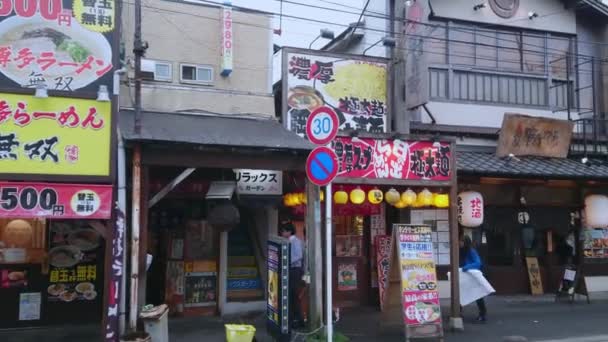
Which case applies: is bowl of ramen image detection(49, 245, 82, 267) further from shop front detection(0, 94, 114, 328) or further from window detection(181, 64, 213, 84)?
window detection(181, 64, 213, 84)

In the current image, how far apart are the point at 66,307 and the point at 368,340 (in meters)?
6.00

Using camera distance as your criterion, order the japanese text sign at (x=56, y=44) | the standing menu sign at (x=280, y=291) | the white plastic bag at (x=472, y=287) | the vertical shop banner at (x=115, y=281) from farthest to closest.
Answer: the white plastic bag at (x=472, y=287) → the standing menu sign at (x=280, y=291) → the japanese text sign at (x=56, y=44) → the vertical shop banner at (x=115, y=281)

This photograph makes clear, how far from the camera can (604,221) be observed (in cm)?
1418

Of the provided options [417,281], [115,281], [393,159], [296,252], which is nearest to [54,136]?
[115,281]

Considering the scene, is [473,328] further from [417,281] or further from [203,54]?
[203,54]

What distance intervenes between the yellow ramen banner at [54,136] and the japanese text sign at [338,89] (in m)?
4.58

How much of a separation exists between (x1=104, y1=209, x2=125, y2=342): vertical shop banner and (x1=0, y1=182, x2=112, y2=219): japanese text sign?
1.10ft

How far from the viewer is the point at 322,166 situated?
8.66 m

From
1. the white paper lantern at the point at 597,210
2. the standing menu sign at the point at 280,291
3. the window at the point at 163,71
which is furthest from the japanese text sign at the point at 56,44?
the white paper lantern at the point at 597,210

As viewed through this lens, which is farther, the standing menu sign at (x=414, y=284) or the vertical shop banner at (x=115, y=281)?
the standing menu sign at (x=414, y=284)

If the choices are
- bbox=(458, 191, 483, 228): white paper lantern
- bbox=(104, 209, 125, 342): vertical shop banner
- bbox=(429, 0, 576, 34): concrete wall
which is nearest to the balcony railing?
bbox=(429, 0, 576, 34): concrete wall

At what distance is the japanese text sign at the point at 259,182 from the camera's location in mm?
11992

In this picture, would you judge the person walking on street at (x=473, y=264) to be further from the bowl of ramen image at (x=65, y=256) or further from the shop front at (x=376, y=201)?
the bowl of ramen image at (x=65, y=256)

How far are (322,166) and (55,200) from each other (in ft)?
13.7
